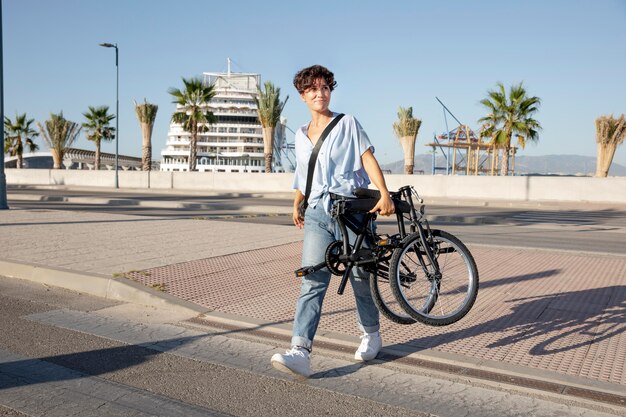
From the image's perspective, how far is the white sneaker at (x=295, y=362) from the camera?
12.2 ft

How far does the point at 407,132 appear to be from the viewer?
1693 inches

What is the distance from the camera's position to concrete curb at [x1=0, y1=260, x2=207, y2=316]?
226 inches

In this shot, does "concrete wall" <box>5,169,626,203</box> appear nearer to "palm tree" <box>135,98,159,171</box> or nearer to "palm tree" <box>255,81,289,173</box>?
"palm tree" <box>135,98,159,171</box>

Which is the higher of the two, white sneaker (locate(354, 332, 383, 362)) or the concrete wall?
the concrete wall

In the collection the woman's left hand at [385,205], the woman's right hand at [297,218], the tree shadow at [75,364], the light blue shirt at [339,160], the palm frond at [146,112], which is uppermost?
the palm frond at [146,112]

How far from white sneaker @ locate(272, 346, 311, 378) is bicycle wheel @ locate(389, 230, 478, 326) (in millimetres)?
698

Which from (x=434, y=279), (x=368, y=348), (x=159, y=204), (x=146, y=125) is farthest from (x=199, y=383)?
(x=146, y=125)

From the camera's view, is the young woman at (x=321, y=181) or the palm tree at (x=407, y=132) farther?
the palm tree at (x=407, y=132)

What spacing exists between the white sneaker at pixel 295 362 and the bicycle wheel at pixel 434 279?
70cm

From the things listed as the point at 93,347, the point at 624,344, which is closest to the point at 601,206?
the point at 624,344

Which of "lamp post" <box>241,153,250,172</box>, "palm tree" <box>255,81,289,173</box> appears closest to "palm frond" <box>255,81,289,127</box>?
"palm tree" <box>255,81,289,173</box>

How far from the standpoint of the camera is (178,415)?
325cm

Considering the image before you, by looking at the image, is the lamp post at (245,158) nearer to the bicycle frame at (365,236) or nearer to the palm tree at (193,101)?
the palm tree at (193,101)

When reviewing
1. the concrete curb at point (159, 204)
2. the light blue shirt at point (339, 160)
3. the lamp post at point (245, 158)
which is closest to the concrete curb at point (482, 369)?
the light blue shirt at point (339, 160)
